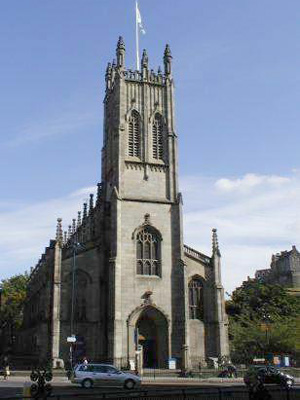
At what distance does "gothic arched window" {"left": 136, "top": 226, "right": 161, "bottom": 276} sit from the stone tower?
88 mm

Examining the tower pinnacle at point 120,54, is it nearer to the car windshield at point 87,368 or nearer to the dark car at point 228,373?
the dark car at point 228,373

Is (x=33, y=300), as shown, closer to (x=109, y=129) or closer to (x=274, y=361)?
(x=109, y=129)

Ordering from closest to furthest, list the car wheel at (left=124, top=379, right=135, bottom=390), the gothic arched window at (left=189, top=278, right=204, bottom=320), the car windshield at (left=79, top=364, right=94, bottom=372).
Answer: the car wheel at (left=124, top=379, right=135, bottom=390) → the car windshield at (left=79, top=364, right=94, bottom=372) → the gothic arched window at (left=189, top=278, right=204, bottom=320)

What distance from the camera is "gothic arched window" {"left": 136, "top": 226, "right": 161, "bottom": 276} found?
46.2 metres

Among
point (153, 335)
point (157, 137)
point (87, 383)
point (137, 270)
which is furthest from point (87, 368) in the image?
point (157, 137)

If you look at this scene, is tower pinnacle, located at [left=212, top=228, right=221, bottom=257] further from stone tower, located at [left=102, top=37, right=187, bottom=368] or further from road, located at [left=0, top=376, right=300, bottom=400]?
road, located at [left=0, top=376, right=300, bottom=400]

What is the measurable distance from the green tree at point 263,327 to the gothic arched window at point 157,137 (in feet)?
65.2

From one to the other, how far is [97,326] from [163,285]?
6.69 m

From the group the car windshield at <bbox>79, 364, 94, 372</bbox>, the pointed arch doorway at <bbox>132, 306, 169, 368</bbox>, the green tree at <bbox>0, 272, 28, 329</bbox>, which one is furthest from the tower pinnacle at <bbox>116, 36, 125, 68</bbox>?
the green tree at <bbox>0, 272, 28, 329</bbox>

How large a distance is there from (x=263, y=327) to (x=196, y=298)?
9288 millimetres

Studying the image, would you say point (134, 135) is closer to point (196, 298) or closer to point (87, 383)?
point (196, 298)

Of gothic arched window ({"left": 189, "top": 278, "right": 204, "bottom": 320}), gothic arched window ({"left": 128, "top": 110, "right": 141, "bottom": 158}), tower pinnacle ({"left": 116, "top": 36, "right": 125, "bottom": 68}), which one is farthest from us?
tower pinnacle ({"left": 116, "top": 36, "right": 125, "bottom": 68})

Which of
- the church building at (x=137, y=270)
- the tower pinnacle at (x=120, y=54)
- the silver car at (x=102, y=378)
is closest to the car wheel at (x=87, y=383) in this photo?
the silver car at (x=102, y=378)

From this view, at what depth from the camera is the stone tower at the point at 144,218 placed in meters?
44.2
